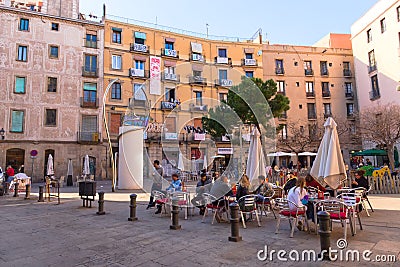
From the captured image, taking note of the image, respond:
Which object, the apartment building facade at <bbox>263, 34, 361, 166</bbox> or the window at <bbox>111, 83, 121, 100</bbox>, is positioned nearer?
the window at <bbox>111, 83, 121, 100</bbox>

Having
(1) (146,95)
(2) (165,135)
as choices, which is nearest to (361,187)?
(1) (146,95)

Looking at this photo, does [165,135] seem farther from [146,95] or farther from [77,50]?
[146,95]

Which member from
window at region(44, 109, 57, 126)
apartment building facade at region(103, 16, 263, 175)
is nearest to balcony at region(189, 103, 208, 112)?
apartment building facade at region(103, 16, 263, 175)

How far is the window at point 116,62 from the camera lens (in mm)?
25508

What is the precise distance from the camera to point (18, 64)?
2214 centimetres

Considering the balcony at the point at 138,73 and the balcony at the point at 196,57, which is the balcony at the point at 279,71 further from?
the balcony at the point at 138,73

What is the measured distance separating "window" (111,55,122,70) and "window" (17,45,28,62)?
21.8 ft

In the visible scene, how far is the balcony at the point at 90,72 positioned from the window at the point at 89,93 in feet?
2.48

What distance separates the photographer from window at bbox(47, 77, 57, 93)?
75.2ft

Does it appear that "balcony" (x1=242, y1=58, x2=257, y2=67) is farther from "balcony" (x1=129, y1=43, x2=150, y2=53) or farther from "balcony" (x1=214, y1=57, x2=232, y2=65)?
"balcony" (x1=129, y1=43, x2=150, y2=53)

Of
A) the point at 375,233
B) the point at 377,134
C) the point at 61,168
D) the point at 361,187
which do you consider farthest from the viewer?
the point at 61,168

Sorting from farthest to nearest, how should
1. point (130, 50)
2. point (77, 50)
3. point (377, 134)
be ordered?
point (130, 50), point (77, 50), point (377, 134)

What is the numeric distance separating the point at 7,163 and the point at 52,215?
16.4 meters

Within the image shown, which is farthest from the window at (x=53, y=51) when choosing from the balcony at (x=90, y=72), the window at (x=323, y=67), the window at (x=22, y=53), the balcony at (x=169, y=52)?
the window at (x=323, y=67)
